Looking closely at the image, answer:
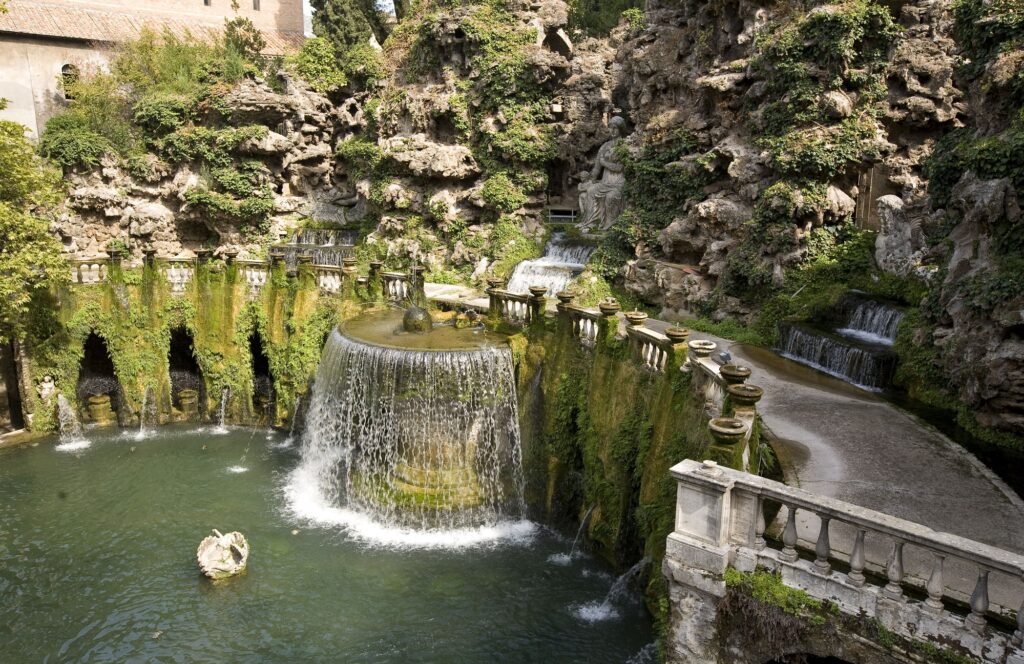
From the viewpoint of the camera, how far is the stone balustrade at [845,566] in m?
5.75

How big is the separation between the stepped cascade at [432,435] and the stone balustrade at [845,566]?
7.55 metres

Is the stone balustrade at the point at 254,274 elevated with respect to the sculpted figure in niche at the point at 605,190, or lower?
lower

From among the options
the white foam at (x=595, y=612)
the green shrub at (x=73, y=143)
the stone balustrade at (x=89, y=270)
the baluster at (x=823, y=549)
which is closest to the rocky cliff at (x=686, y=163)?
the green shrub at (x=73, y=143)

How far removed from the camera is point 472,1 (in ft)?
94.0

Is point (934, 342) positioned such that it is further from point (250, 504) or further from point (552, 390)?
point (250, 504)

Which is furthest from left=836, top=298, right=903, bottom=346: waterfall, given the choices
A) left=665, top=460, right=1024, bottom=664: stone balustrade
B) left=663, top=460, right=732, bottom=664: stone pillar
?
left=663, top=460, right=732, bottom=664: stone pillar

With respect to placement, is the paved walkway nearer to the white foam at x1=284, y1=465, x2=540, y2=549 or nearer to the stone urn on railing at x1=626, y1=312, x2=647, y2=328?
the stone urn on railing at x1=626, y1=312, x2=647, y2=328

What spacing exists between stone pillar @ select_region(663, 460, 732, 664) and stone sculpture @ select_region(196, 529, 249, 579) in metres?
8.76

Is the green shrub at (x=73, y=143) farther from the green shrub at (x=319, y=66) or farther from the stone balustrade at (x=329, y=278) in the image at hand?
the stone balustrade at (x=329, y=278)

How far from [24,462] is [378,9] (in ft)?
90.8

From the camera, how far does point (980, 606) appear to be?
5750mm

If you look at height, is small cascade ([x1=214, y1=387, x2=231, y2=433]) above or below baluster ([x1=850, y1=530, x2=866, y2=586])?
below

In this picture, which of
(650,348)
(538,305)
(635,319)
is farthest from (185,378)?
(650,348)

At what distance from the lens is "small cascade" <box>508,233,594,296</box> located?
22.3 meters
